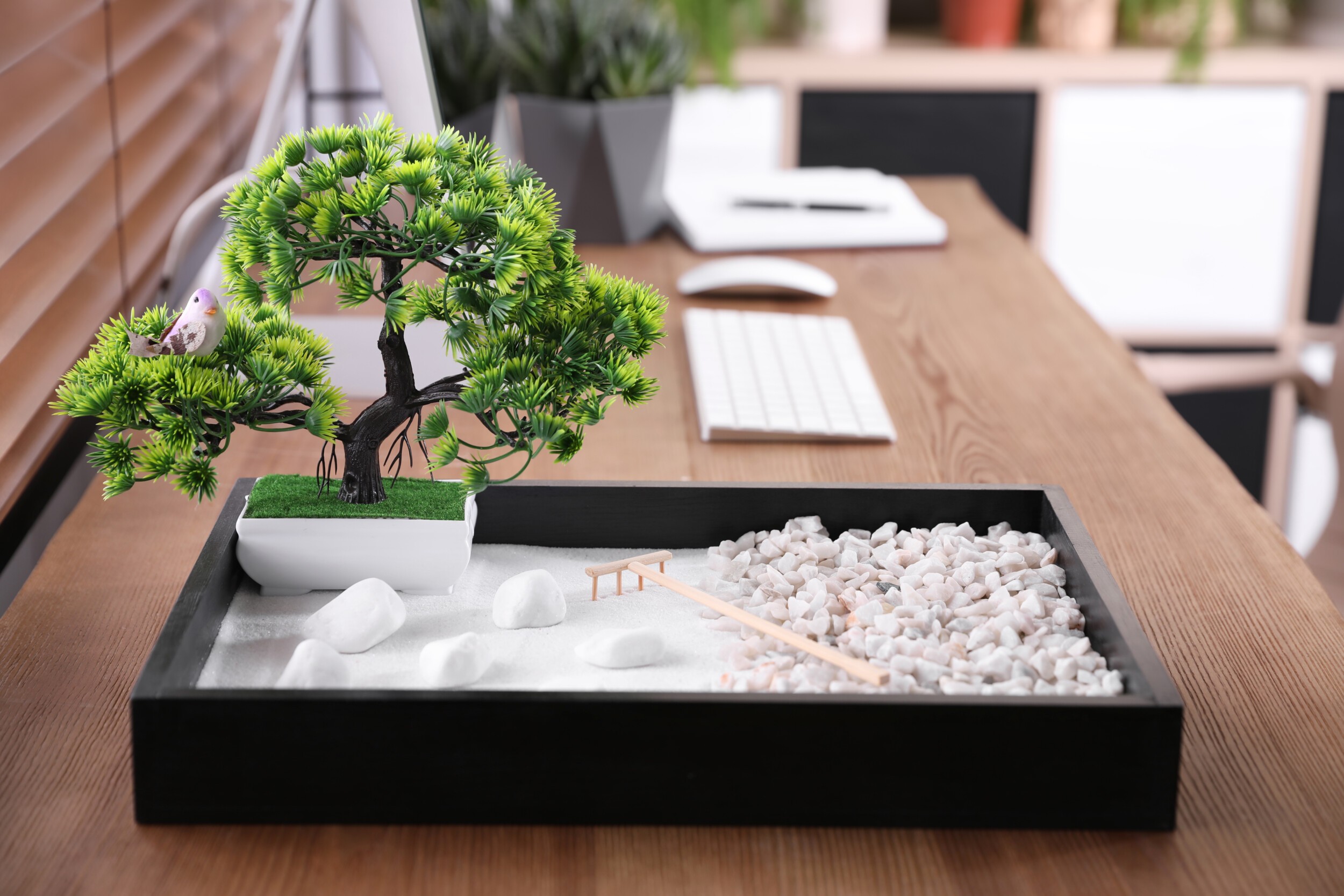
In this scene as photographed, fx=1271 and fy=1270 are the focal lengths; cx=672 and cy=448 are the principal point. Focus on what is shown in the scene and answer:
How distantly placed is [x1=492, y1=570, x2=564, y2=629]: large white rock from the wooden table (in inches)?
5.6

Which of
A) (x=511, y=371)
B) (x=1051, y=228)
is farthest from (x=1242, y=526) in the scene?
(x=1051, y=228)

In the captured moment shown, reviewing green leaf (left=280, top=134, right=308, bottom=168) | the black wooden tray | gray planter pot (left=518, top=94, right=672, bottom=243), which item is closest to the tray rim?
the black wooden tray

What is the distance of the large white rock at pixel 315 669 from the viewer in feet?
1.96

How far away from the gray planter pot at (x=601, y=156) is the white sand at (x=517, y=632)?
2.84 ft

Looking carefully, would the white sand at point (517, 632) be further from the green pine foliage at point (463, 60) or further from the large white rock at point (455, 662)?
the green pine foliage at point (463, 60)

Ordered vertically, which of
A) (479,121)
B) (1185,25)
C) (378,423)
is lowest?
(378,423)

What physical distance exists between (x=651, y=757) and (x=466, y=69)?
117cm

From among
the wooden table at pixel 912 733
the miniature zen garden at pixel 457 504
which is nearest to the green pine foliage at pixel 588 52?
the wooden table at pixel 912 733

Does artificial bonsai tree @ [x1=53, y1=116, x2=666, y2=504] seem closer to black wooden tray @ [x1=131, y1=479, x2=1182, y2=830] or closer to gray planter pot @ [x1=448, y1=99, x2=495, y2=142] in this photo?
black wooden tray @ [x1=131, y1=479, x2=1182, y2=830]

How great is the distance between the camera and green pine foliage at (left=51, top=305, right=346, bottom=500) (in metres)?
0.61

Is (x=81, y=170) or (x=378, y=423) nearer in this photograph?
(x=378, y=423)

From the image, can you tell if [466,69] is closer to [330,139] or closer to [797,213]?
[797,213]

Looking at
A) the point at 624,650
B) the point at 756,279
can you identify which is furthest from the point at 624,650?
the point at 756,279

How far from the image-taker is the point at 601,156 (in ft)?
5.05
